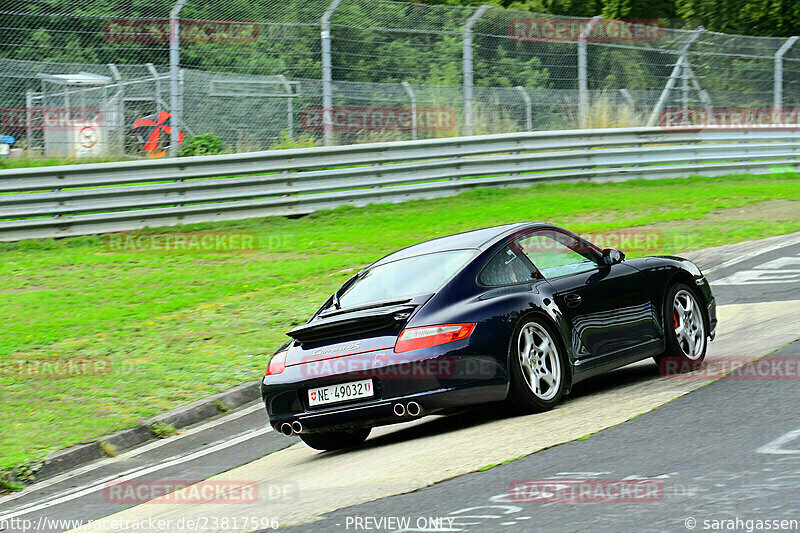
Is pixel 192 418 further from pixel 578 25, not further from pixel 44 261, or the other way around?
pixel 578 25

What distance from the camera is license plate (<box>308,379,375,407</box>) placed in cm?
666

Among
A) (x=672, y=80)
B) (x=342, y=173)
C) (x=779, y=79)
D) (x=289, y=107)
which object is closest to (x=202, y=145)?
(x=289, y=107)

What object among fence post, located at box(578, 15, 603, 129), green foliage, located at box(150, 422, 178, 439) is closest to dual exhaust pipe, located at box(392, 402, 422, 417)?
green foliage, located at box(150, 422, 178, 439)

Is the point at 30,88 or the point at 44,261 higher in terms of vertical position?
the point at 30,88

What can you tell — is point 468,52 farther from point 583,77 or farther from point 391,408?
point 391,408

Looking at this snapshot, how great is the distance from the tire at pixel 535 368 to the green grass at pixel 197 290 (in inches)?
125

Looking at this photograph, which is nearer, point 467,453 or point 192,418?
point 467,453

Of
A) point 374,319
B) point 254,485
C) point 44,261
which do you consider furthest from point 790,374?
point 44,261

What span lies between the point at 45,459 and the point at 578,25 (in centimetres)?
1749

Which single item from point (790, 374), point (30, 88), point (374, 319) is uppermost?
point (30, 88)

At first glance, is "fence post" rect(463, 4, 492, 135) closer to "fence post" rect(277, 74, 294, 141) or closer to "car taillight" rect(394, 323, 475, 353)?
"fence post" rect(277, 74, 294, 141)

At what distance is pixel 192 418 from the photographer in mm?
8461

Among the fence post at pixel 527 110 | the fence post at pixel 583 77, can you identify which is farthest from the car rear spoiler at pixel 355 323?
the fence post at pixel 583 77

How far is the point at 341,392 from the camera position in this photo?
22.2 ft
